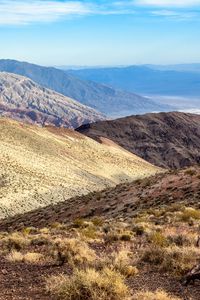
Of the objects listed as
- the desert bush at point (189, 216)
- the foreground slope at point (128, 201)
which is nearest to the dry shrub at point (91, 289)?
the desert bush at point (189, 216)

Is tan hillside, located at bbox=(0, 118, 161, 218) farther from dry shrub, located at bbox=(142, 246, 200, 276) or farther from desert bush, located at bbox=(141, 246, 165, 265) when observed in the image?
dry shrub, located at bbox=(142, 246, 200, 276)

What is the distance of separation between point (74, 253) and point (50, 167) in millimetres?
61660

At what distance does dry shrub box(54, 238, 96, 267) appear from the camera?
597 inches

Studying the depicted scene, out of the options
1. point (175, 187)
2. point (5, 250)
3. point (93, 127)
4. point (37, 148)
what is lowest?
point (93, 127)

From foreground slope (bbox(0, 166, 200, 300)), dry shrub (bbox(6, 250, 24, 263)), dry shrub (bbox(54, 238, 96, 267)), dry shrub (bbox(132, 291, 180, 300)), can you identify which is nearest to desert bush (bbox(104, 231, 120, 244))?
foreground slope (bbox(0, 166, 200, 300))

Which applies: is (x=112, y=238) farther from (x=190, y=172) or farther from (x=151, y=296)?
(x=190, y=172)

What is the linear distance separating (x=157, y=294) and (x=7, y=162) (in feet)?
204

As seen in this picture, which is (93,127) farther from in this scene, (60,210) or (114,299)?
(114,299)

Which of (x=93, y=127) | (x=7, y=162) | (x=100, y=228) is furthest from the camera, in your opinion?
(x=93, y=127)

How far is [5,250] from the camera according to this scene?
18.3 metres

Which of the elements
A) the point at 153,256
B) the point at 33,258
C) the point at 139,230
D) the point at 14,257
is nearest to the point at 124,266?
the point at 153,256

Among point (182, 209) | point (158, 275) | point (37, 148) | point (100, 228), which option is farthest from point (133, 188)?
point (37, 148)

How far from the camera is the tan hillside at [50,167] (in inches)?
2426

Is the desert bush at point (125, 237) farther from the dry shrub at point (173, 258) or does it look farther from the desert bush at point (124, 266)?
the desert bush at point (124, 266)
